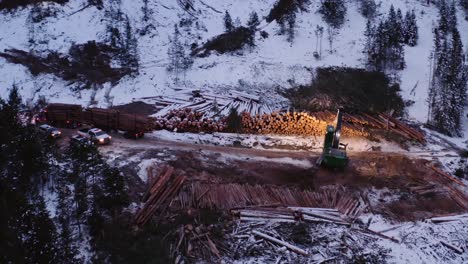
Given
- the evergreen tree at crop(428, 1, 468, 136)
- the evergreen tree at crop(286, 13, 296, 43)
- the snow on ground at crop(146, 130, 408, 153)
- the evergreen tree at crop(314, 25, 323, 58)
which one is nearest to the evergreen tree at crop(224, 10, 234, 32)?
the evergreen tree at crop(286, 13, 296, 43)

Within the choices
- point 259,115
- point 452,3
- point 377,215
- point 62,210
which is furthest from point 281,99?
point 452,3

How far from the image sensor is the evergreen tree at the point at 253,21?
4583 centimetres

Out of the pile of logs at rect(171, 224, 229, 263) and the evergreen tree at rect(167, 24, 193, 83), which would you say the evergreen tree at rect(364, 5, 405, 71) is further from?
the pile of logs at rect(171, 224, 229, 263)

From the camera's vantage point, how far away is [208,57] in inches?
1662

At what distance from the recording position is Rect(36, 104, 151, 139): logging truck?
101ft

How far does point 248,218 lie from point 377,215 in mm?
8054

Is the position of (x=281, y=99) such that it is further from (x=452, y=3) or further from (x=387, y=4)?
(x=452, y=3)

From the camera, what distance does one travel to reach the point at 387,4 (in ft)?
163

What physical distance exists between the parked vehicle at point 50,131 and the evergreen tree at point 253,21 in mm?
25683

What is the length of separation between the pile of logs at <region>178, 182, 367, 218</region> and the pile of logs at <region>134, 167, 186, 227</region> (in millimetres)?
695

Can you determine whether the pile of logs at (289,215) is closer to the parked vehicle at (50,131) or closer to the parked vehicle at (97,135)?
the parked vehicle at (97,135)

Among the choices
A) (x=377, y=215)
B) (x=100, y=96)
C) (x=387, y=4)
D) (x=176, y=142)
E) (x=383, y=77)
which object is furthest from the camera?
(x=387, y=4)

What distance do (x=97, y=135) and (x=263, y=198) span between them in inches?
536

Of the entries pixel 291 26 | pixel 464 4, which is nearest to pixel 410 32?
pixel 464 4
